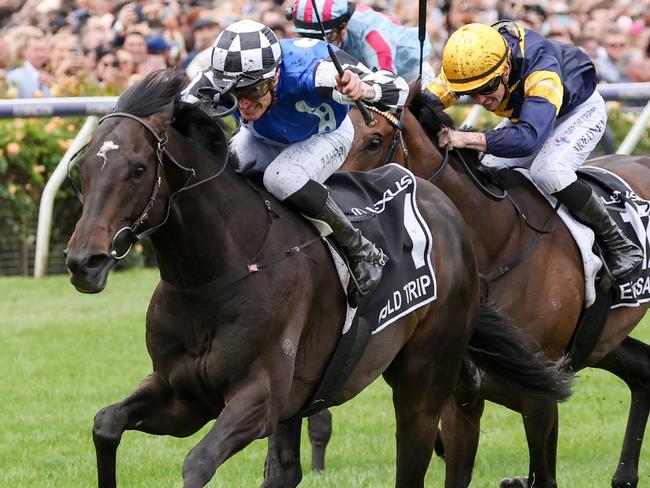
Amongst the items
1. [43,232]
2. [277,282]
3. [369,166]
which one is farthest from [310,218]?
[43,232]

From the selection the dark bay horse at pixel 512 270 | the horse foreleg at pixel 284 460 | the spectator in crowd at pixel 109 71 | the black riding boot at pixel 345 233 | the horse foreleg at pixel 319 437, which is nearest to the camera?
the black riding boot at pixel 345 233

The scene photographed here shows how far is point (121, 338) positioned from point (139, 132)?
216 inches

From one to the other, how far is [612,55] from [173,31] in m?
4.71

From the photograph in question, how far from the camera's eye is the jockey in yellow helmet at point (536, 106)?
5812 mm

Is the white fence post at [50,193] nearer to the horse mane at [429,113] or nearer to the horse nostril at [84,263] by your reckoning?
the horse mane at [429,113]

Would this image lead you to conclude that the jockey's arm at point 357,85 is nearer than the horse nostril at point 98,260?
No

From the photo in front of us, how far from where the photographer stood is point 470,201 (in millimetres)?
6047

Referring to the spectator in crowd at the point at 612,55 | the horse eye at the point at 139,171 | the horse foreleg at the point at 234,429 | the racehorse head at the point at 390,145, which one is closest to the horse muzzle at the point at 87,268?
the horse eye at the point at 139,171

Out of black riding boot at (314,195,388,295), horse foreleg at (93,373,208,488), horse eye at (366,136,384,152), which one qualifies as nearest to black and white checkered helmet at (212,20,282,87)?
black riding boot at (314,195,388,295)

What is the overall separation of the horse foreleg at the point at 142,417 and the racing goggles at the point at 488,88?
2.05 meters

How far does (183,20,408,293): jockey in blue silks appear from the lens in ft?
15.4

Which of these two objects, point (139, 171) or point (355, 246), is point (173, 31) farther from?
point (139, 171)

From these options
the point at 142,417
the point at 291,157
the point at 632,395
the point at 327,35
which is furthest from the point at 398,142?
the point at 142,417

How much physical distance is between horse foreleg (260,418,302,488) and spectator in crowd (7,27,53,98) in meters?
6.29
